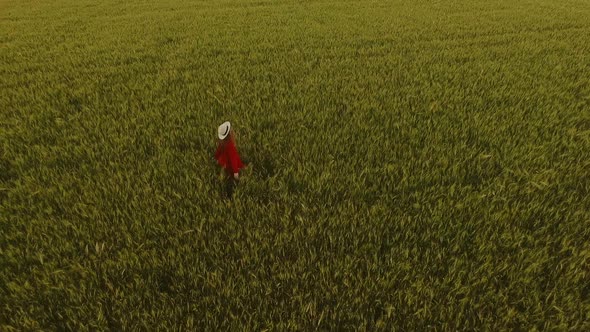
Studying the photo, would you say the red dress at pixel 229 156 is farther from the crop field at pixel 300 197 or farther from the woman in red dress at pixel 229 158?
the crop field at pixel 300 197

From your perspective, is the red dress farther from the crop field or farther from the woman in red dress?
the crop field

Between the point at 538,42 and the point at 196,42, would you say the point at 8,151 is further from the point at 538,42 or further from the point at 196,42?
the point at 538,42

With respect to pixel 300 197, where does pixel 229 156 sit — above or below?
above

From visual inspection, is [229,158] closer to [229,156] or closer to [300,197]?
[229,156]

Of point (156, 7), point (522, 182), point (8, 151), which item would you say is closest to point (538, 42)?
point (522, 182)

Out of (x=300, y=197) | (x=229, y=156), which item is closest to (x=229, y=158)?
(x=229, y=156)

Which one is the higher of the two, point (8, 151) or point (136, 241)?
point (8, 151)

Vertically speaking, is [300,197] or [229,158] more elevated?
[229,158]

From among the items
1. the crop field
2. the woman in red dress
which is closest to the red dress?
the woman in red dress
